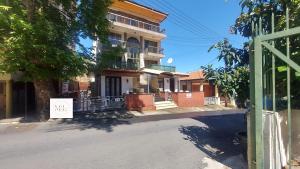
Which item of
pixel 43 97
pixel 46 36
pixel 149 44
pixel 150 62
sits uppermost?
pixel 149 44

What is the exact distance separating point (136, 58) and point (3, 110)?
1848cm

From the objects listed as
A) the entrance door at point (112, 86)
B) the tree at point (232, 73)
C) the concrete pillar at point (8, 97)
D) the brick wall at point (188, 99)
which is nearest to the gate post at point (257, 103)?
the tree at point (232, 73)

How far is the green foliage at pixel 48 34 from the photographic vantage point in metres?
12.1

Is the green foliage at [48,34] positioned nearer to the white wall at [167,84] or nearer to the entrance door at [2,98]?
the entrance door at [2,98]

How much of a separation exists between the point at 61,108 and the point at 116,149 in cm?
733

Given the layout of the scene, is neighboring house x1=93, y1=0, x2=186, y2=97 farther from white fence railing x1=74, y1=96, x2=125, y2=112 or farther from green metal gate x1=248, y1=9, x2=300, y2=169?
green metal gate x1=248, y1=9, x2=300, y2=169

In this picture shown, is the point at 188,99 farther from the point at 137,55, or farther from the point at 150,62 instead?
the point at 150,62

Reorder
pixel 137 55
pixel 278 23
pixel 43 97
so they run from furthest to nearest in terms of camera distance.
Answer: pixel 137 55 → pixel 43 97 → pixel 278 23

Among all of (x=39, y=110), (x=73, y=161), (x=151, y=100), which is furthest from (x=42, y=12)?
(x=151, y=100)

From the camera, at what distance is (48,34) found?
1234 centimetres

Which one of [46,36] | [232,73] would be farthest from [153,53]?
[232,73]

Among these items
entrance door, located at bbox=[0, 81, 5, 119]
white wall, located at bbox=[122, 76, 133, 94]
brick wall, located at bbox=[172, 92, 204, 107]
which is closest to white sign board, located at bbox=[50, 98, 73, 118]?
entrance door, located at bbox=[0, 81, 5, 119]

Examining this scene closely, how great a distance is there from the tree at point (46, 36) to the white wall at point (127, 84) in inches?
560

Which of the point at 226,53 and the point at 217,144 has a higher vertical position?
the point at 226,53
